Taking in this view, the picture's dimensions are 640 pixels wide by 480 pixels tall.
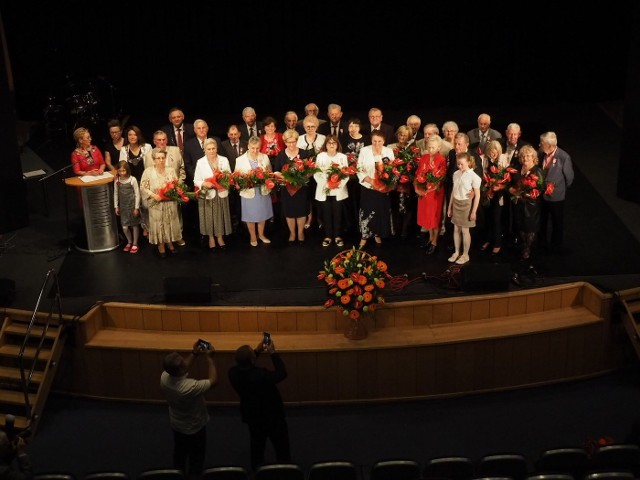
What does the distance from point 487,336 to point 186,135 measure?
163 inches

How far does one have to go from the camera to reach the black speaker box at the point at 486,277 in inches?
336

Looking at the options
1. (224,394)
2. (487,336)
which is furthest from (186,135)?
(487,336)

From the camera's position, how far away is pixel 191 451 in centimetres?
701

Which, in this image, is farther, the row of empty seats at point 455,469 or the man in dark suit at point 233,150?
the man in dark suit at point 233,150

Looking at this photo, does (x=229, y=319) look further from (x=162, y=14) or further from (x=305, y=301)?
(x=162, y=14)

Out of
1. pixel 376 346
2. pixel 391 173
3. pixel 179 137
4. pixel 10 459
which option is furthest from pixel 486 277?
pixel 10 459

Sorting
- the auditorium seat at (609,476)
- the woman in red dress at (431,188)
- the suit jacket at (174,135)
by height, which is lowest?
the auditorium seat at (609,476)

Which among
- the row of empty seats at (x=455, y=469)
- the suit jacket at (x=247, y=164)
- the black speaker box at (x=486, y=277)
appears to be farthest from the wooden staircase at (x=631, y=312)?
the suit jacket at (x=247, y=164)

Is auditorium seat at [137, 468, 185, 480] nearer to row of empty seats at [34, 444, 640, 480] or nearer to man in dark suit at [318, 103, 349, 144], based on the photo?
row of empty seats at [34, 444, 640, 480]

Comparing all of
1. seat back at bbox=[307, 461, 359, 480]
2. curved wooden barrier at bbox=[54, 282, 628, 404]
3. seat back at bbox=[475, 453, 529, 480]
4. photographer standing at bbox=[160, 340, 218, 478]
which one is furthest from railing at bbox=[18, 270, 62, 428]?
seat back at bbox=[475, 453, 529, 480]

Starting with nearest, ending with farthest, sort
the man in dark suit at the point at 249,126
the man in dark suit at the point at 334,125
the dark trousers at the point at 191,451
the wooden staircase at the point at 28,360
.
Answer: the dark trousers at the point at 191,451 < the wooden staircase at the point at 28,360 < the man in dark suit at the point at 334,125 < the man in dark suit at the point at 249,126

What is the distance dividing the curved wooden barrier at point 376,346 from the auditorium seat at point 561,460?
1838 mm

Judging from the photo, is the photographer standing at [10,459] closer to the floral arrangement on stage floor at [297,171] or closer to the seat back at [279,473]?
the seat back at [279,473]

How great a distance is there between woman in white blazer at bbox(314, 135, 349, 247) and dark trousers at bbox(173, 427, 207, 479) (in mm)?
3354
